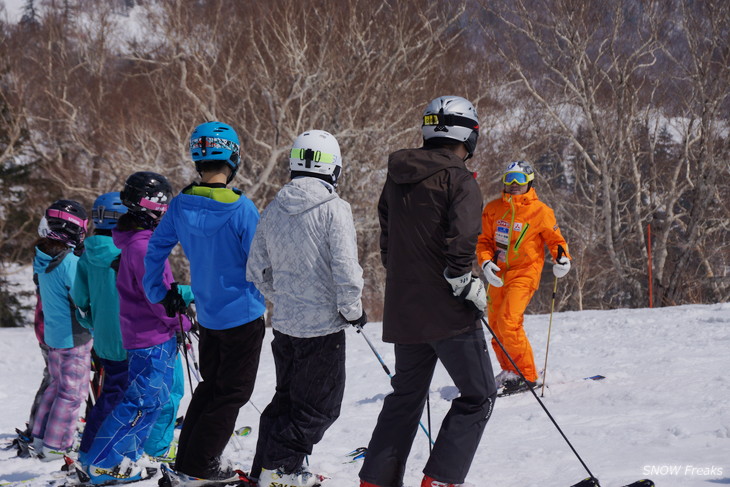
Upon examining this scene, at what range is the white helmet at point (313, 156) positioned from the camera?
10.8 feet

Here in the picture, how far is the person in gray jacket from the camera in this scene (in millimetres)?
3164

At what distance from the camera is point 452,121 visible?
10.1 feet

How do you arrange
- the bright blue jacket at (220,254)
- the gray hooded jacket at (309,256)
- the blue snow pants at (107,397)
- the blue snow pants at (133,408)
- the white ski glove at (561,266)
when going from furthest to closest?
1. the white ski glove at (561,266)
2. the blue snow pants at (107,397)
3. the blue snow pants at (133,408)
4. the bright blue jacket at (220,254)
5. the gray hooded jacket at (309,256)

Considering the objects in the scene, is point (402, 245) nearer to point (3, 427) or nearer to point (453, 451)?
point (453, 451)

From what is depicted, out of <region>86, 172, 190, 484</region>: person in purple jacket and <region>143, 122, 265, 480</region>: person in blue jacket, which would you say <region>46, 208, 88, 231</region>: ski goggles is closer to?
<region>86, 172, 190, 484</region>: person in purple jacket

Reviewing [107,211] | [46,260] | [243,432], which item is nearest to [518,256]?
[243,432]

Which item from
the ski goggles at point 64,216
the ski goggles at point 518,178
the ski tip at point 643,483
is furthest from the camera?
the ski goggles at point 518,178

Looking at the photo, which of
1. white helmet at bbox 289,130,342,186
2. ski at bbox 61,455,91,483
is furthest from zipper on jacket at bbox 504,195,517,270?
ski at bbox 61,455,91,483

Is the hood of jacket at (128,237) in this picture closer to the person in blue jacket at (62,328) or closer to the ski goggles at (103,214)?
the ski goggles at (103,214)

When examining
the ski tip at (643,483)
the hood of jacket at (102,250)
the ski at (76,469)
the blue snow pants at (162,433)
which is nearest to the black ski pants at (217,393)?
the ski at (76,469)

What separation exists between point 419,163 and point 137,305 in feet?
6.53

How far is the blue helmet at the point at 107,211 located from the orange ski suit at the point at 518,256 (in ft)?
9.31

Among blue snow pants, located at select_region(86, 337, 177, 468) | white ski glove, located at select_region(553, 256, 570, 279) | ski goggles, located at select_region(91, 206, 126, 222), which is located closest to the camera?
blue snow pants, located at select_region(86, 337, 177, 468)

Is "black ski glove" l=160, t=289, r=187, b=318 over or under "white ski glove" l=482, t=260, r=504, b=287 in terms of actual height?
under
